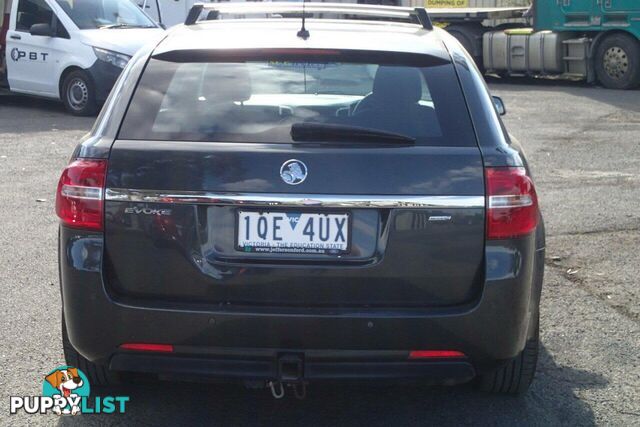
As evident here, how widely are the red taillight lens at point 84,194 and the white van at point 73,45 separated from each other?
1133cm

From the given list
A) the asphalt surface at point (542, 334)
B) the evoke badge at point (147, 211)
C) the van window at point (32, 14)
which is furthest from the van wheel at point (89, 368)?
the van window at point (32, 14)

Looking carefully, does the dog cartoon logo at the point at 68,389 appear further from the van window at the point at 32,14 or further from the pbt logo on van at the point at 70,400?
the van window at the point at 32,14

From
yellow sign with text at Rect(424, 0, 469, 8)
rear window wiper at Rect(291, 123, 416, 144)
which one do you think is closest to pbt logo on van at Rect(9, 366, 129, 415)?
rear window wiper at Rect(291, 123, 416, 144)

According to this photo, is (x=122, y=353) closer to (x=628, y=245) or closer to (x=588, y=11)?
(x=628, y=245)

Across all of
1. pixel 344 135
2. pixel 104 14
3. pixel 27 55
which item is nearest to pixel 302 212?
pixel 344 135

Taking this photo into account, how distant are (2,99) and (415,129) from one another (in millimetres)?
15384

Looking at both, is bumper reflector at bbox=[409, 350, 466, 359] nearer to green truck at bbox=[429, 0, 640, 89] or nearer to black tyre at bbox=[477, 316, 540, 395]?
black tyre at bbox=[477, 316, 540, 395]

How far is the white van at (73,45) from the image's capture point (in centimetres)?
1523

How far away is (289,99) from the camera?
14.2ft

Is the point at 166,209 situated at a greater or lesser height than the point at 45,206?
greater

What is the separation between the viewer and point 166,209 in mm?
3926

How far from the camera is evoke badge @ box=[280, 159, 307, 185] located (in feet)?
12.8

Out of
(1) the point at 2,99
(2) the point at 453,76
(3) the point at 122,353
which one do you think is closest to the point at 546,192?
(2) the point at 453,76

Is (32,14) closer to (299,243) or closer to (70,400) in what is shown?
(70,400)
